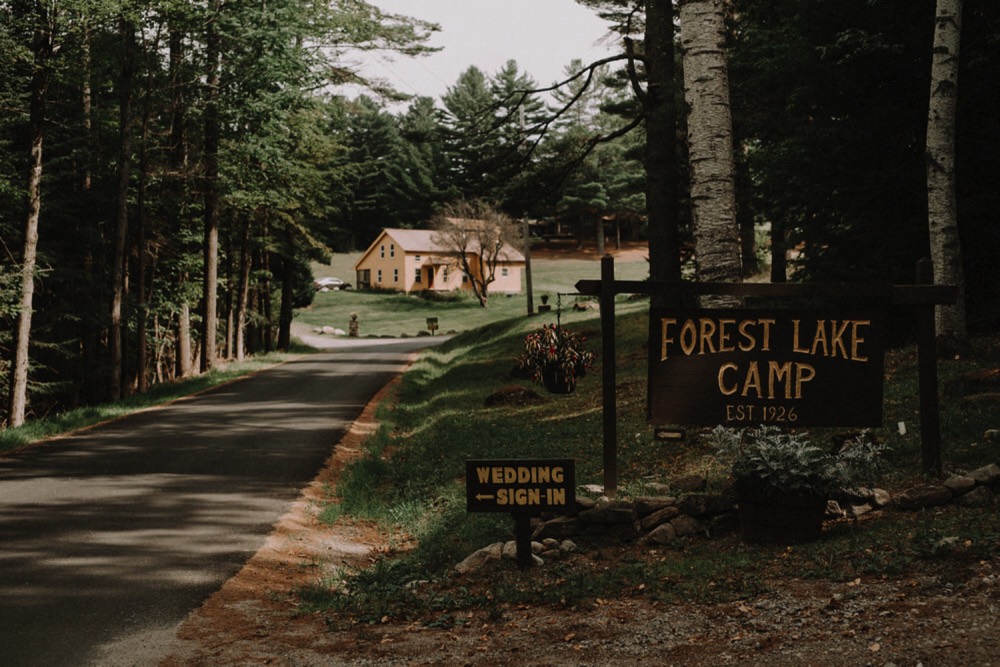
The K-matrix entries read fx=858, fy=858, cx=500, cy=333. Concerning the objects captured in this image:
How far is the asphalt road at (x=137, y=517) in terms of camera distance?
19.5ft

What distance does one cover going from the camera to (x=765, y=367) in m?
7.73

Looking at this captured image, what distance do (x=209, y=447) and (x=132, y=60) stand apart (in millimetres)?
12518

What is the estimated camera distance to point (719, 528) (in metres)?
7.07

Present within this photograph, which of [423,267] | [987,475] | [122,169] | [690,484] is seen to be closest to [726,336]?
[690,484]

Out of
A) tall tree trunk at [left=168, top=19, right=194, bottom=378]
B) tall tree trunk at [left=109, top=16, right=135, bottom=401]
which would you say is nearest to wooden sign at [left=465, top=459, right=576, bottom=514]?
tall tree trunk at [left=109, top=16, right=135, bottom=401]

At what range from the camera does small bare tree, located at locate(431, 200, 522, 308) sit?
218ft

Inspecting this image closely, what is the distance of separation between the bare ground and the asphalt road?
65 centimetres

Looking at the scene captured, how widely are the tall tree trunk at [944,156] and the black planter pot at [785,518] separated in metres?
6.32

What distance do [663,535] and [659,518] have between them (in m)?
0.21

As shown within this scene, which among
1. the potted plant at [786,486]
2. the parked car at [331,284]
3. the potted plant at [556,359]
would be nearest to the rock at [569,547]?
the potted plant at [786,486]

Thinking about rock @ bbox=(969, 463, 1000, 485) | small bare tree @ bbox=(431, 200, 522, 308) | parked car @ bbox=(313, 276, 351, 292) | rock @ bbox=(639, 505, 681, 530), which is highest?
small bare tree @ bbox=(431, 200, 522, 308)

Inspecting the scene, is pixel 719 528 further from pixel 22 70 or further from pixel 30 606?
pixel 22 70

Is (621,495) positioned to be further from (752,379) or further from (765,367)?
(765,367)

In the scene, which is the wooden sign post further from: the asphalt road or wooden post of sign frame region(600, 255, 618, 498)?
the asphalt road
